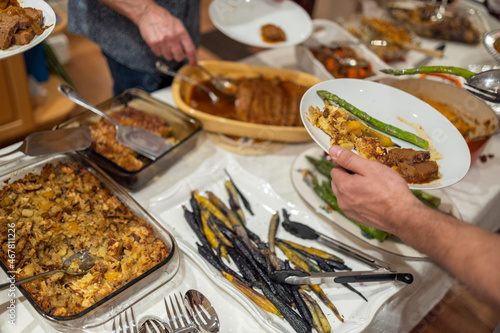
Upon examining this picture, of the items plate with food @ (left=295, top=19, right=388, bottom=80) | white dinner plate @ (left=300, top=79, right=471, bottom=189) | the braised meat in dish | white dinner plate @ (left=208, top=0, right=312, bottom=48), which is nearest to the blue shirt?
white dinner plate @ (left=208, top=0, right=312, bottom=48)

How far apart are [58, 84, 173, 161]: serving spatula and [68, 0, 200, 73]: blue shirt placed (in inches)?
23.1

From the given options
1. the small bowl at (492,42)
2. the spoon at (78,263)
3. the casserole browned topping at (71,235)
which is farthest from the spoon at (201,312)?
the small bowl at (492,42)

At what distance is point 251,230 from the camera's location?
75.8 inches

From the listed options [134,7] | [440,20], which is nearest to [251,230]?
[134,7]

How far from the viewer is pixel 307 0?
536 centimetres

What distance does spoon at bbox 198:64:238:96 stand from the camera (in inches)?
103

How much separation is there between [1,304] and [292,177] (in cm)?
138

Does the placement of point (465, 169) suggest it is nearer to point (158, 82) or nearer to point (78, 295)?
point (78, 295)

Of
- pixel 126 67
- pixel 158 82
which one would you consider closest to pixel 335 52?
pixel 158 82

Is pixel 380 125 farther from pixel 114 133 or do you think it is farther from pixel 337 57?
pixel 337 57

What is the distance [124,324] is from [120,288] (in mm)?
138

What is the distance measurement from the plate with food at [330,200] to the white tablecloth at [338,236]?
5 centimetres

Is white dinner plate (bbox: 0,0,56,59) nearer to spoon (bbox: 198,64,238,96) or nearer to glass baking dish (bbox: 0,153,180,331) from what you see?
glass baking dish (bbox: 0,153,180,331)

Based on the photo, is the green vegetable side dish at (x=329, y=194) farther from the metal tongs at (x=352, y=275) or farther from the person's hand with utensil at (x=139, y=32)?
the person's hand with utensil at (x=139, y=32)
